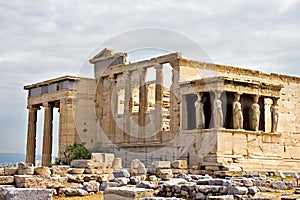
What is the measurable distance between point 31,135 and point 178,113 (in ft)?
33.3

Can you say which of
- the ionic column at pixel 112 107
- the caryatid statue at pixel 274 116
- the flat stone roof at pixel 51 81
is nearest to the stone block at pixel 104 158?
the ionic column at pixel 112 107

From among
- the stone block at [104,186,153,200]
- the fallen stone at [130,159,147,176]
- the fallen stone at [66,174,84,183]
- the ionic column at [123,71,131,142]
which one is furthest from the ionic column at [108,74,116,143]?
the stone block at [104,186,153,200]

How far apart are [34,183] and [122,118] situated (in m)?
13.9

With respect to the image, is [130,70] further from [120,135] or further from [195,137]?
[195,137]

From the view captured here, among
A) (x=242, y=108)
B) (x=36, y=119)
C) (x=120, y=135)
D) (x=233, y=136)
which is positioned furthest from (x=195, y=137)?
(x=36, y=119)

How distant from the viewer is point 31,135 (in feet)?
92.3

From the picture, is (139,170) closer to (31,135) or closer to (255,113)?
(255,113)

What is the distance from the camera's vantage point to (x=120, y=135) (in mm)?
24828

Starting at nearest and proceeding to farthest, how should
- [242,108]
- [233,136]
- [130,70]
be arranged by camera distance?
[233,136]
[242,108]
[130,70]

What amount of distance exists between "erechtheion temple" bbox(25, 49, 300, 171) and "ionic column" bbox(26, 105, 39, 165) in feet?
0.18

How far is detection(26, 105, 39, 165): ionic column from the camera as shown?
27859 millimetres

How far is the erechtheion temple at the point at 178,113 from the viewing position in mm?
19453

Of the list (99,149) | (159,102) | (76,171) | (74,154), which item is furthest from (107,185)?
(99,149)

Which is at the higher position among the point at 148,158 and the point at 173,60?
the point at 173,60
